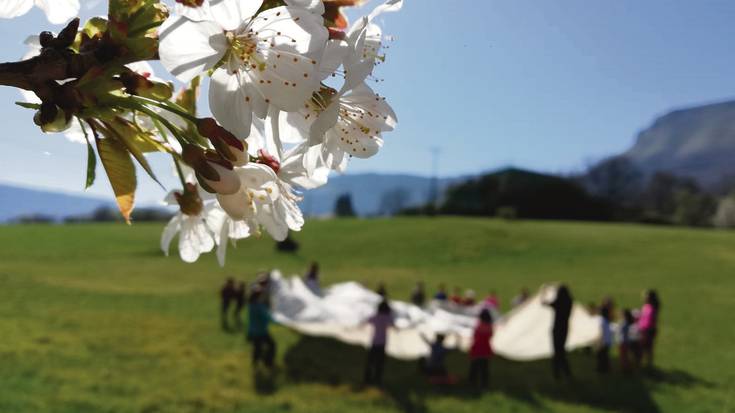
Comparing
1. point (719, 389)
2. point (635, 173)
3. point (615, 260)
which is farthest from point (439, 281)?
point (635, 173)

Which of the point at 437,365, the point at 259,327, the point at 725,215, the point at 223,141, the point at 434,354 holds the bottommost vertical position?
the point at 437,365

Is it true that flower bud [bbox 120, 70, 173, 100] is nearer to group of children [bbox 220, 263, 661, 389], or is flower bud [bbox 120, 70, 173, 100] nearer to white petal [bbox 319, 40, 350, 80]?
white petal [bbox 319, 40, 350, 80]

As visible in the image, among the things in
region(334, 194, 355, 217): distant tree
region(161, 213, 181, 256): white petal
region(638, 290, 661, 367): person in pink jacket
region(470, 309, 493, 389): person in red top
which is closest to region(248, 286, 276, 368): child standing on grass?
region(470, 309, 493, 389): person in red top

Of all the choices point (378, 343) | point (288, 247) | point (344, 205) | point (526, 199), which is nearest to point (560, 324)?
point (378, 343)

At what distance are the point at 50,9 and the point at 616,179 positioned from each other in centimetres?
10032

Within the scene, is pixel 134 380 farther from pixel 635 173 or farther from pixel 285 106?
pixel 635 173

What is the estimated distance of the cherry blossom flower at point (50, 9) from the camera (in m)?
0.67

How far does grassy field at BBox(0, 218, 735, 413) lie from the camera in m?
7.34

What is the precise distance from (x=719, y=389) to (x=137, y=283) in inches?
697

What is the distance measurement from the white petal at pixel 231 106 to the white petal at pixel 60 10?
0.26 metres

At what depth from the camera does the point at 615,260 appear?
96.0 feet

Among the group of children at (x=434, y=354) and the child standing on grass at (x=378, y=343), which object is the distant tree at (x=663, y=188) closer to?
the group of children at (x=434, y=354)

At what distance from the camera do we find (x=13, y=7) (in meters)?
0.67

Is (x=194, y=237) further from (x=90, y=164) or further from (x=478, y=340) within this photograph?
(x=478, y=340)
